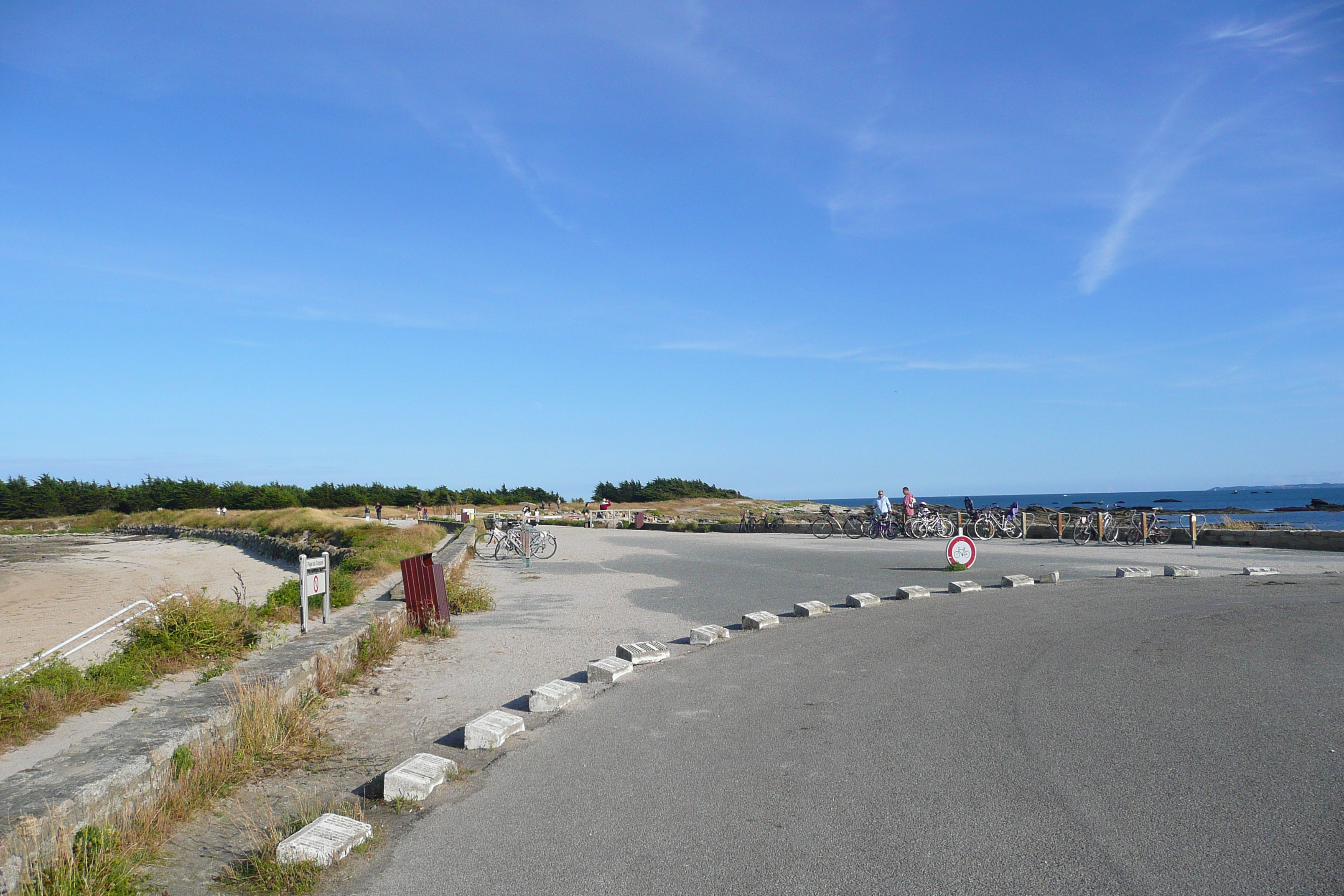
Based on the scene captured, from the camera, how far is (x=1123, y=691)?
672cm

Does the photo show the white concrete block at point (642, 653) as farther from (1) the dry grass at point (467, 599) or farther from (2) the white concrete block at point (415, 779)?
(1) the dry grass at point (467, 599)

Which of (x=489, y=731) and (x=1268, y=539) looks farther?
(x=1268, y=539)

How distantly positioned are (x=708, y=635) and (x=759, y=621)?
111cm

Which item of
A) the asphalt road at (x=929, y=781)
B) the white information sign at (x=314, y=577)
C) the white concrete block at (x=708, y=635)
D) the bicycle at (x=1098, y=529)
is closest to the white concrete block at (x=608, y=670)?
the asphalt road at (x=929, y=781)

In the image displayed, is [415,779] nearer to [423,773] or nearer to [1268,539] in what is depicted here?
[423,773]

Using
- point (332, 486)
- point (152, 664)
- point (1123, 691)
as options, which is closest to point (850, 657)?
point (1123, 691)

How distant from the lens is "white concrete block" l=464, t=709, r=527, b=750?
5.85 meters

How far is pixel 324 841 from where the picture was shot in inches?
158

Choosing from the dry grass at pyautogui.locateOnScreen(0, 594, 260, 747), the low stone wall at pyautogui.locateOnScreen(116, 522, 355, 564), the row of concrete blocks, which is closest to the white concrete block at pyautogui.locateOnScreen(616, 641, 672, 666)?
the row of concrete blocks

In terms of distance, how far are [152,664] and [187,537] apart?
49951mm

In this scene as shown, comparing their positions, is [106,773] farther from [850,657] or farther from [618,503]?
[618,503]

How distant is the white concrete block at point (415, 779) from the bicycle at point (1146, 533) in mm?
24757

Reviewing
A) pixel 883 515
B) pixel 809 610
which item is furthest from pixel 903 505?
pixel 809 610

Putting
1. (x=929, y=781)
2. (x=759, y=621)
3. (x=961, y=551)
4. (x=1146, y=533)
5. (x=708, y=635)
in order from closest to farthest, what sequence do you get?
(x=929, y=781)
(x=708, y=635)
(x=759, y=621)
(x=961, y=551)
(x=1146, y=533)
